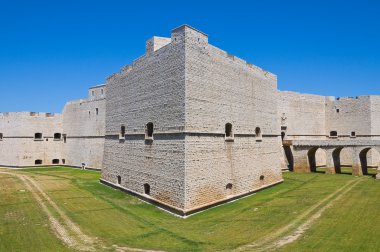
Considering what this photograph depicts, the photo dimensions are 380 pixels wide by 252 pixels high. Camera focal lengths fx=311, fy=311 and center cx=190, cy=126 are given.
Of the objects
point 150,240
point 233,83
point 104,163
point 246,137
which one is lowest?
point 150,240

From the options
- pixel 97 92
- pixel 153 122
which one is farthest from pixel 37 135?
pixel 153 122

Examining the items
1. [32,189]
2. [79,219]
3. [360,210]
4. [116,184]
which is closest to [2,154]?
[32,189]

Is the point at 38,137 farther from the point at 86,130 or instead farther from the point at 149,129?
the point at 149,129

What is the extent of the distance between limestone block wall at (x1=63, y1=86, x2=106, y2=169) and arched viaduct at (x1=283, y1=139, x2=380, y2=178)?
19.9 metres

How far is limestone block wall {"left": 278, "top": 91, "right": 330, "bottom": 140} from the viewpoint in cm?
3425

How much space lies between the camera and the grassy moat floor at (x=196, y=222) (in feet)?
36.5

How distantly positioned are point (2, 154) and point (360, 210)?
3678 cm

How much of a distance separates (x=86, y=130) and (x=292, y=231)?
1134 inches

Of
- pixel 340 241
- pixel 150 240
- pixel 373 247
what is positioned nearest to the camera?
pixel 373 247

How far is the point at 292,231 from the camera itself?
12.2 meters

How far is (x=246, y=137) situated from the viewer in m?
20.3

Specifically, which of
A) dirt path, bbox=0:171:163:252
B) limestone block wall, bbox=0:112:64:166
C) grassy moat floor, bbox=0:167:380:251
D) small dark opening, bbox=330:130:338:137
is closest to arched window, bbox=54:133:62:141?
limestone block wall, bbox=0:112:64:166

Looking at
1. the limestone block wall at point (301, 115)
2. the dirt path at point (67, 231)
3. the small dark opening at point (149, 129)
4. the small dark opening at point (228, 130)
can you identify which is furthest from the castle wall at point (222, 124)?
the limestone block wall at point (301, 115)

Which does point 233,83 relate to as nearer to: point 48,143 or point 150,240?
point 150,240
